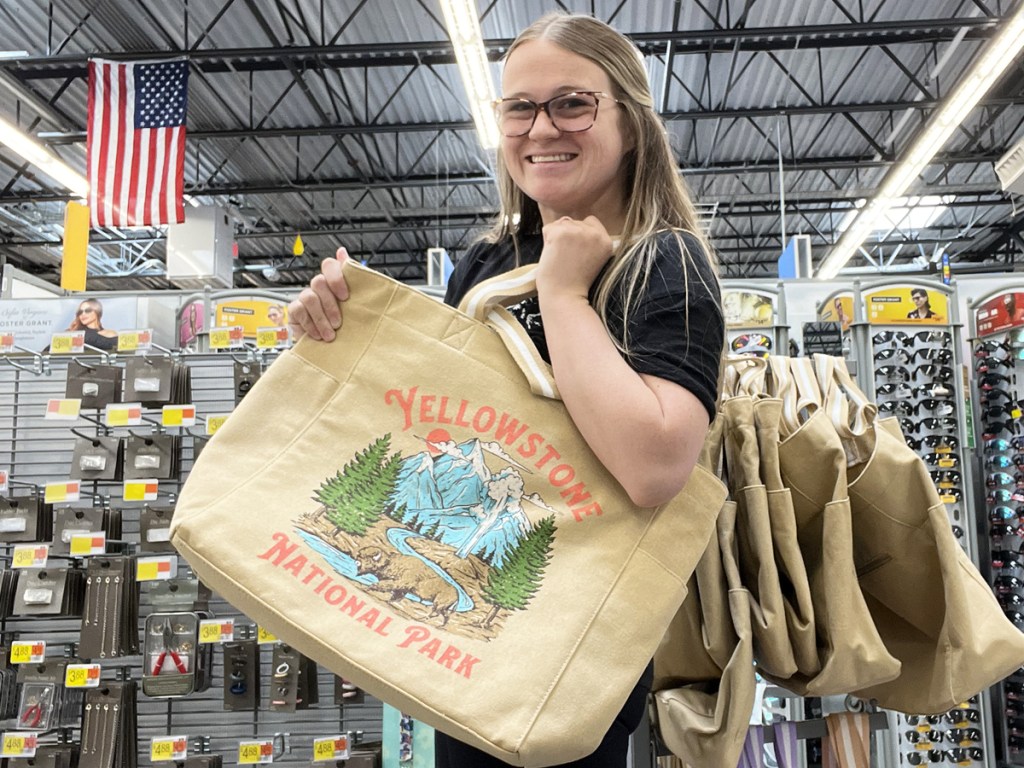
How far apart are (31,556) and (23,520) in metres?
0.23

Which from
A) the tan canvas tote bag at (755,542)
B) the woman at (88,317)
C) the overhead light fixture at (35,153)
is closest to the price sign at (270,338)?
the woman at (88,317)

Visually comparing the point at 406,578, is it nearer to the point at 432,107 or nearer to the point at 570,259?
the point at 570,259

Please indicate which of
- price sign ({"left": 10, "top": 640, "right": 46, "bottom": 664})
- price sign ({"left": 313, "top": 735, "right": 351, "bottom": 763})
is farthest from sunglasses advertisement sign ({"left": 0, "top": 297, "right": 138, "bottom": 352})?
price sign ({"left": 313, "top": 735, "right": 351, "bottom": 763})

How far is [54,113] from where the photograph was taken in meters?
10.5

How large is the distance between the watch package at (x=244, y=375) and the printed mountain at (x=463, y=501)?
329 centimetres

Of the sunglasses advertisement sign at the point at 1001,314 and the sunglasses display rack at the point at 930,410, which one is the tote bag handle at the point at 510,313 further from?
the sunglasses advertisement sign at the point at 1001,314

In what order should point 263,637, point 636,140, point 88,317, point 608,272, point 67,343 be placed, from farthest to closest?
point 88,317
point 67,343
point 263,637
point 636,140
point 608,272

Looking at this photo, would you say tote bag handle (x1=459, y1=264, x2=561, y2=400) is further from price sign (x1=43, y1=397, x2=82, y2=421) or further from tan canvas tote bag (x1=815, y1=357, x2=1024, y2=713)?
price sign (x1=43, y1=397, x2=82, y2=421)

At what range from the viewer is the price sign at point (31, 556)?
3.96 m

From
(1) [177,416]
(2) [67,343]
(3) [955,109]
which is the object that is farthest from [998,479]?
(2) [67,343]

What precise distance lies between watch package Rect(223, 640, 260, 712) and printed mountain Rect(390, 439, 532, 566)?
11.3 ft

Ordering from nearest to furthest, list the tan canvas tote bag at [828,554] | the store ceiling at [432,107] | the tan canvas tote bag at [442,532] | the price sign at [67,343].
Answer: the tan canvas tote bag at [442,532]
the tan canvas tote bag at [828,554]
the price sign at [67,343]
the store ceiling at [432,107]

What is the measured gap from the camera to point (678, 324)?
1019 millimetres

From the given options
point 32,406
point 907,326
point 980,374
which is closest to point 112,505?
point 32,406
